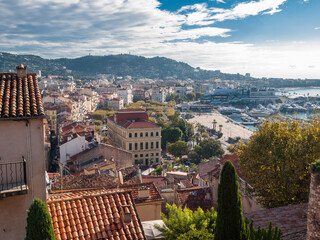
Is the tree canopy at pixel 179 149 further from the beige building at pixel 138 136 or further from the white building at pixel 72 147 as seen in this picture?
the white building at pixel 72 147

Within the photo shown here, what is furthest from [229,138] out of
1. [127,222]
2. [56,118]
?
[127,222]

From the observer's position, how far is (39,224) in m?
6.84

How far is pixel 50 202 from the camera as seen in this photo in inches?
389

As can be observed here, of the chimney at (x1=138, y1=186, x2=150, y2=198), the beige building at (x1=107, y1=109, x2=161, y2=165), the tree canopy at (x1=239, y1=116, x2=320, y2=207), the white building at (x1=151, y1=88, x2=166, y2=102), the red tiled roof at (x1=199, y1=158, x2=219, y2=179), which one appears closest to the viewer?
the tree canopy at (x1=239, y1=116, x2=320, y2=207)

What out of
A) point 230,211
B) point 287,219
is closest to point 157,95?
point 287,219

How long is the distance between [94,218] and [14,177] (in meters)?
2.85

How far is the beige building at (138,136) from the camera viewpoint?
5581 centimetres

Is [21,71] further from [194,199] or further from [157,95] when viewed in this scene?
[157,95]

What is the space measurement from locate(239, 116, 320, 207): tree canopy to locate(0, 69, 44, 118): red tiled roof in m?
12.6

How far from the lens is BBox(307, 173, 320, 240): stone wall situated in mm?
9141

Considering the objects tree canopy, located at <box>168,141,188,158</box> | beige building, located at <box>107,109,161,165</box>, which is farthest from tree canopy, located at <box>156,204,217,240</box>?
tree canopy, located at <box>168,141,188,158</box>

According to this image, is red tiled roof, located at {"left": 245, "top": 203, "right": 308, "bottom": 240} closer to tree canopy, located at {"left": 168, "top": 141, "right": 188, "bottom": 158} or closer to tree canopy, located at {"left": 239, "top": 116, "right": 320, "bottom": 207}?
tree canopy, located at {"left": 239, "top": 116, "right": 320, "bottom": 207}

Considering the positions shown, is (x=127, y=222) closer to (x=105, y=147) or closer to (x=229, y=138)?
(x=105, y=147)

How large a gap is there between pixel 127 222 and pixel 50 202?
8.80 feet
